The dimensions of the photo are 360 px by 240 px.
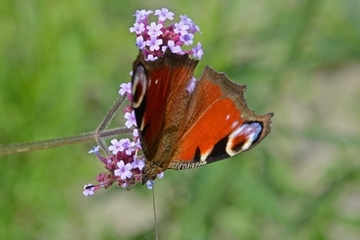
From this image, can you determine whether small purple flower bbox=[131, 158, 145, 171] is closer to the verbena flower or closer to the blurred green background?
the verbena flower

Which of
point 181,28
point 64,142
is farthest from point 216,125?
point 64,142

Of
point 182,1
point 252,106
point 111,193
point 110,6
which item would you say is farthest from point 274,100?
point 110,6

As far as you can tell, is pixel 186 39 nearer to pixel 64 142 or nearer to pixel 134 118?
pixel 134 118

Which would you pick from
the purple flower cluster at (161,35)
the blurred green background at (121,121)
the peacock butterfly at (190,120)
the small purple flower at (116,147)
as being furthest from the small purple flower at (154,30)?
the blurred green background at (121,121)

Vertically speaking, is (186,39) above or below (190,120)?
above

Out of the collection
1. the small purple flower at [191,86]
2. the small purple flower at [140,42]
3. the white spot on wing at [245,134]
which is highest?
the small purple flower at [140,42]

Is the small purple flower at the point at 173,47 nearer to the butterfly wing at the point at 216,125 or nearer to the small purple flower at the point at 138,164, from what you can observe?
the butterfly wing at the point at 216,125

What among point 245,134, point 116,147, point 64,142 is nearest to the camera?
point 245,134

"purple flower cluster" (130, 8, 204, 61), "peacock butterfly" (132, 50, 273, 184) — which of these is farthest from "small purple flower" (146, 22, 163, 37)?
"peacock butterfly" (132, 50, 273, 184)
